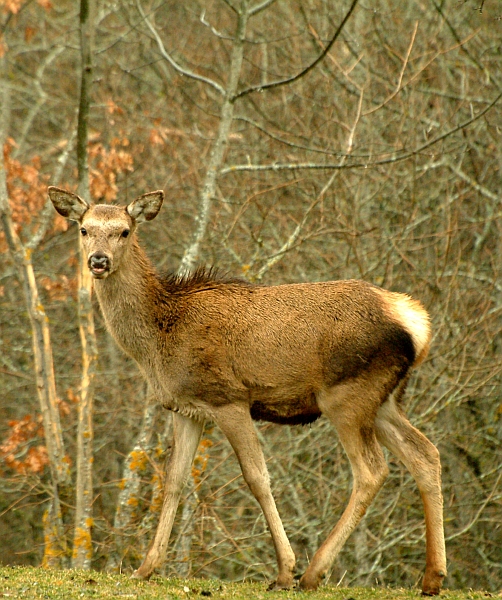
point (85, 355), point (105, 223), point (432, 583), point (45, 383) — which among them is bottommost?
point (45, 383)

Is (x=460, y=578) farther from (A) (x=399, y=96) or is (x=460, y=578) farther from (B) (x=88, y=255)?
(B) (x=88, y=255)

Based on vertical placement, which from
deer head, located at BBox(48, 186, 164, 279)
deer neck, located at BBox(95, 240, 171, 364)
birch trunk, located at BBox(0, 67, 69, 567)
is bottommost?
birch trunk, located at BBox(0, 67, 69, 567)

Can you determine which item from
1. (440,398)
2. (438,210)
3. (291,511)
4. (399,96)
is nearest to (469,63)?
(399,96)

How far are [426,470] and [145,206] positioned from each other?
10.8ft

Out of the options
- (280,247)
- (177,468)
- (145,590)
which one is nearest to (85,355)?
(280,247)

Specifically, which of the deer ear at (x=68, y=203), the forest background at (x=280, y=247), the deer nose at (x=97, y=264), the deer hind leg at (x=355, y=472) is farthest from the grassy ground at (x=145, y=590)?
the forest background at (x=280, y=247)

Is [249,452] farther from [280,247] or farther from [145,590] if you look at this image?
[280,247]

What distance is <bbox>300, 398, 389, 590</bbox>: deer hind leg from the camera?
8516mm

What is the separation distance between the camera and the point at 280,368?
870cm

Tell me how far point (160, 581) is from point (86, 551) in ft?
11.6

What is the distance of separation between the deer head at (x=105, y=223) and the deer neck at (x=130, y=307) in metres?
0.19

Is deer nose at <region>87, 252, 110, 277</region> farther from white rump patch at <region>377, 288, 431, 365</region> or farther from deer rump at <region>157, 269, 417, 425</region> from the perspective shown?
white rump patch at <region>377, 288, 431, 365</region>

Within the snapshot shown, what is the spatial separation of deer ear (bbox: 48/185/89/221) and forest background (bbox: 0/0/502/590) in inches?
127

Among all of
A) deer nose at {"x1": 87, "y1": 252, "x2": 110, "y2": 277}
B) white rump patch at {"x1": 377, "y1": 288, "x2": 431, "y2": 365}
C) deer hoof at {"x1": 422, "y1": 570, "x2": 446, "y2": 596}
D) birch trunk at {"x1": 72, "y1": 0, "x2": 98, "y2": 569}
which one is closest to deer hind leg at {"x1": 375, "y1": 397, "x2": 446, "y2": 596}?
deer hoof at {"x1": 422, "y1": 570, "x2": 446, "y2": 596}
